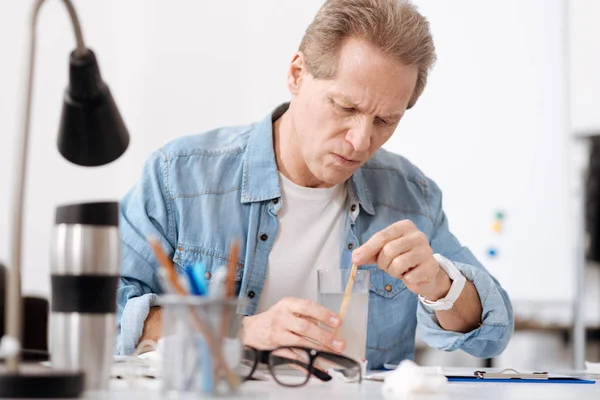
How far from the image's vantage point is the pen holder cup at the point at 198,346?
31.1 inches

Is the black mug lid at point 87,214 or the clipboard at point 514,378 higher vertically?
the black mug lid at point 87,214

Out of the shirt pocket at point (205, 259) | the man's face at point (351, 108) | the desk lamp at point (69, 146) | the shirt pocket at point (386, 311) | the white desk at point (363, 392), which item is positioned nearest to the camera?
the desk lamp at point (69, 146)

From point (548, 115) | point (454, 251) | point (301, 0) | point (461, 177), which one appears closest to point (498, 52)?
point (548, 115)

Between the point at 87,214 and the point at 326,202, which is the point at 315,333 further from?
the point at 326,202

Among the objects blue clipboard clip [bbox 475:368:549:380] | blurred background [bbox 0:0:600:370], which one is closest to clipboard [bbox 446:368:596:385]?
blue clipboard clip [bbox 475:368:549:380]

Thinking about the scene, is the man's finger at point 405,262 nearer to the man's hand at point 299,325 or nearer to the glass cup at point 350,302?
the glass cup at point 350,302

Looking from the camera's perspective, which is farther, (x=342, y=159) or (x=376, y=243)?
(x=342, y=159)

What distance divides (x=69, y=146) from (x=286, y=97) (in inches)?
93.2

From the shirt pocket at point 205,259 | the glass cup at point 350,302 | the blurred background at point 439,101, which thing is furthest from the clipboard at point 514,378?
the blurred background at point 439,101

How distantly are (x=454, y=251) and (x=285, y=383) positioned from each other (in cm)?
95

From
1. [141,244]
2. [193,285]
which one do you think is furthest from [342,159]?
[193,285]

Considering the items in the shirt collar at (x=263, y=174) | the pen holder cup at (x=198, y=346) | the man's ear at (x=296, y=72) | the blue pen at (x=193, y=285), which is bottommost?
the pen holder cup at (x=198, y=346)

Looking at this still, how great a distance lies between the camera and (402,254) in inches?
53.6

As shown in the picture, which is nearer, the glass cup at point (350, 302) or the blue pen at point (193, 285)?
the blue pen at point (193, 285)
